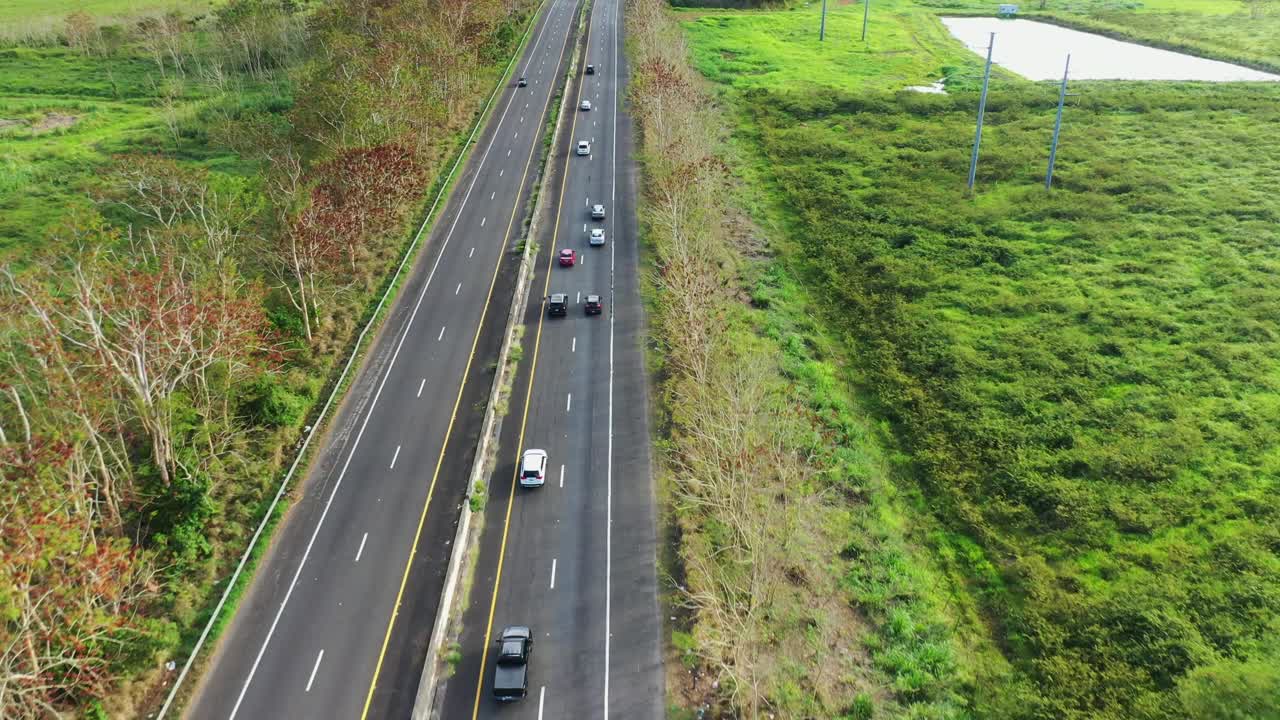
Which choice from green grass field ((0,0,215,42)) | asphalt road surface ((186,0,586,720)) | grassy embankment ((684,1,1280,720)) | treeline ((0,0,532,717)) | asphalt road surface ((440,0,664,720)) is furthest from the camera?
green grass field ((0,0,215,42))

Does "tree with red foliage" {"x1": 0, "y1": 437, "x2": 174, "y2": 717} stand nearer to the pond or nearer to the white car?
the white car

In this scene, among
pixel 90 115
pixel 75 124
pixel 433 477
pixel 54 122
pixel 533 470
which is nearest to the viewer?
pixel 533 470

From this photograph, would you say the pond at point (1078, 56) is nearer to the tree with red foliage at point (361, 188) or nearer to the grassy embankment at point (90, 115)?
the tree with red foliage at point (361, 188)

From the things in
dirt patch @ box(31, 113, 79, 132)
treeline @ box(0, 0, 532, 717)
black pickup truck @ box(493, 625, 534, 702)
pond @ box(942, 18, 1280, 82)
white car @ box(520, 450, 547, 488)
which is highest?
pond @ box(942, 18, 1280, 82)

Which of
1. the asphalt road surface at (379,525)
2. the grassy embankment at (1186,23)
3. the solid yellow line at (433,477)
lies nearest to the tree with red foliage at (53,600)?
the asphalt road surface at (379,525)

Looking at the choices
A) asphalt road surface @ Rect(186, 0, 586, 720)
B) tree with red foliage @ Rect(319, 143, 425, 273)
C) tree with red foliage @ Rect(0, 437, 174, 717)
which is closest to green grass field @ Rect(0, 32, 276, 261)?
tree with red foliage @ Rect(319, 143, 425, 273)

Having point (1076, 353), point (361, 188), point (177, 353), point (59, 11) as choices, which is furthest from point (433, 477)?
point (59, 11)

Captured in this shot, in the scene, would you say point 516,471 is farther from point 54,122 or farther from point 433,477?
point 54,122

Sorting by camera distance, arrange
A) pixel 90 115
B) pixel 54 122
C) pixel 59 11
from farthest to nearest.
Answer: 1. pixel 59 11
2. pixel 90 115
3. pixel 54 122
